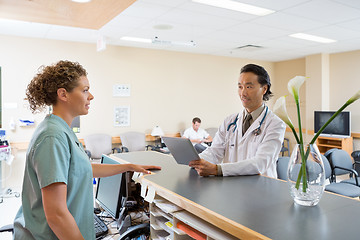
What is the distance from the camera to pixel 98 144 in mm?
5797

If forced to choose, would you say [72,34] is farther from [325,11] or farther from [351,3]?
[351,3]

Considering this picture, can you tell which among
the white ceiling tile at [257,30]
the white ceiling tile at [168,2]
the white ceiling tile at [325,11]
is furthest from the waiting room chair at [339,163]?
the white ceiling tile at [168,2]

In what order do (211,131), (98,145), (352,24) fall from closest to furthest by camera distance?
(352,24) < (98,145) < (211,131)

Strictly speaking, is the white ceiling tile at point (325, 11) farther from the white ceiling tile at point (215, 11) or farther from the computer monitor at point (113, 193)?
the computer monitor at point (113, 193)

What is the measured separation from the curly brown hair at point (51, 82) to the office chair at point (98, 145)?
448 cm

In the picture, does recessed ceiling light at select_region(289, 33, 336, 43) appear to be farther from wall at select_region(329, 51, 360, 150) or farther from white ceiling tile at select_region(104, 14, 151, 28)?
white ceiling tile at select_region(104, 14, 151, 28)

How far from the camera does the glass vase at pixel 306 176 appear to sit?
1186 millimetres

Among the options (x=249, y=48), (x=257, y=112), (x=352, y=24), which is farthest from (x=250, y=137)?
(x=249, y=48)

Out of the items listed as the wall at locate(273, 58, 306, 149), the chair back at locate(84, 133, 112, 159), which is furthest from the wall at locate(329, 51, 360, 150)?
the chair back at locate(84, 133, 112, 159)

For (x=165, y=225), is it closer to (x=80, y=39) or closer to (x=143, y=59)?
(x=80, y=39)

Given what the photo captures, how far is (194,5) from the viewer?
12.3 feet

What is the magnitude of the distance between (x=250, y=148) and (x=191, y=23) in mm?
3071

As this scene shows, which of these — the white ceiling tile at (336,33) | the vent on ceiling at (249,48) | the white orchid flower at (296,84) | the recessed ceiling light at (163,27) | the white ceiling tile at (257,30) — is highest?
the vent on ceiling at (249,48)

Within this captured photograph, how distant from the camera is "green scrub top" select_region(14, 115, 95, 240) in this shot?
1103mm
